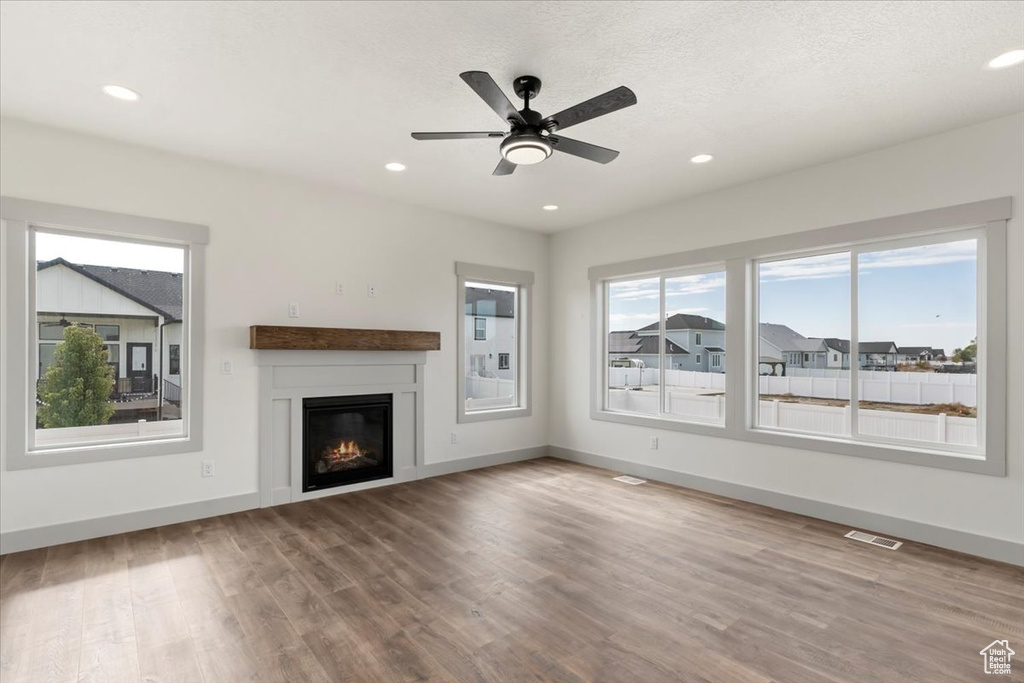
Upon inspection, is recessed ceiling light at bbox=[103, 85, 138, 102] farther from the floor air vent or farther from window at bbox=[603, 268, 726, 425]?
the floor air vent

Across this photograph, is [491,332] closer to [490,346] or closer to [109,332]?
[490,346]

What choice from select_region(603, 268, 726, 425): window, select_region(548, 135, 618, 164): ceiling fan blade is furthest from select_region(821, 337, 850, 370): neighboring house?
select_region(548, 135, 618, 164): ceiling fan blade

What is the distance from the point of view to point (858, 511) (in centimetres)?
386

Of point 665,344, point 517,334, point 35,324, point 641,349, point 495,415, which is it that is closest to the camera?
point 35,324

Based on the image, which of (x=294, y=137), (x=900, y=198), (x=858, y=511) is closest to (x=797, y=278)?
(x=900, y=198)

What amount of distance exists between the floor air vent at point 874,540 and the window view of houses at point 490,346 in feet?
11.9

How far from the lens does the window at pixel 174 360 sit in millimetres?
4027

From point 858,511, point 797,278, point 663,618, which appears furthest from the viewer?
point 797,278

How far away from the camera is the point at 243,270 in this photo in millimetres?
4281

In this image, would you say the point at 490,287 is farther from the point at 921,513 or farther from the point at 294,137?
the point at 921,513

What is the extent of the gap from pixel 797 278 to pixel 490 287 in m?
3.22

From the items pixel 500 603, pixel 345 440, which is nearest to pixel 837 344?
pixel 500 603

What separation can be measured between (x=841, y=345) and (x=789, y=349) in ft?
1.32

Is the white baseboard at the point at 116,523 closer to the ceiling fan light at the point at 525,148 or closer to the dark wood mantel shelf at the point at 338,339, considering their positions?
the dark wood mantel shelf at the point at 338,339
